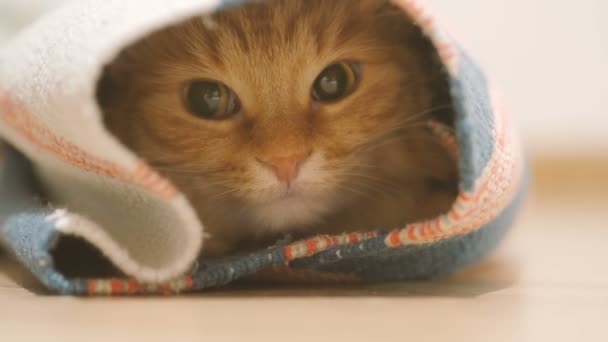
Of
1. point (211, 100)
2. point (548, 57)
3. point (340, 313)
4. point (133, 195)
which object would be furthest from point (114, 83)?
point (548, 57)

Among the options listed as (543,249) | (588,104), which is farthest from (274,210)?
(588,104)

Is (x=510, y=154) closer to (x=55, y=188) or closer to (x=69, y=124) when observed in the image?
(x=69, y=124)

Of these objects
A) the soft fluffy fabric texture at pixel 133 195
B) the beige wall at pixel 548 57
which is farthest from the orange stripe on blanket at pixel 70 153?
the beige wall at pixel 548 57

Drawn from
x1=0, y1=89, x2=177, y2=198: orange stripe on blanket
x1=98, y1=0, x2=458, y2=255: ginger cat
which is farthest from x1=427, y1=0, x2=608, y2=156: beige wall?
x1=0, y1=89, x2=177, y2=198: orange stripe on blanket

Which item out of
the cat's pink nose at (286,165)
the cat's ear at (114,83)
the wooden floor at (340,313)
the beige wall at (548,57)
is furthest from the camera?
the beige wall at (548,57)

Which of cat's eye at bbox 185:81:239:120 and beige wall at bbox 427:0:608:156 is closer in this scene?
cat's eye at bbox 185:81:239:120

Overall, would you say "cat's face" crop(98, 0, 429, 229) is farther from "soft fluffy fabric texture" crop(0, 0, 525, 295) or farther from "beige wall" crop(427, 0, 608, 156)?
"beige wall" crop(427, 0, 608, 156)

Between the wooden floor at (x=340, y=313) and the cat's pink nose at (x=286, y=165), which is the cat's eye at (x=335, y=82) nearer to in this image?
the cat's pink nose at (x=286, y=165)
